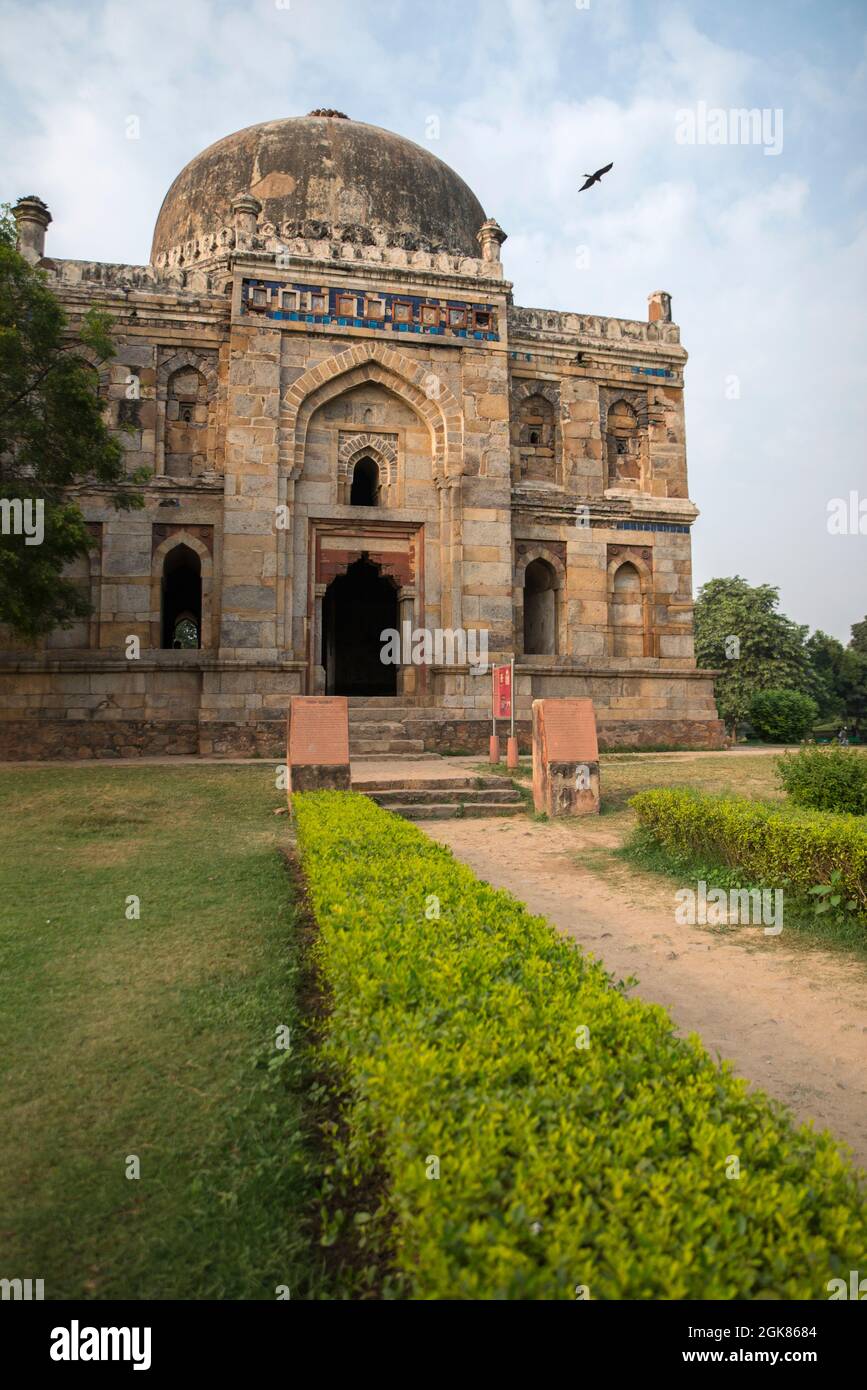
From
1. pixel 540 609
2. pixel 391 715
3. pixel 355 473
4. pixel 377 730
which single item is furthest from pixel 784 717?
pixel 355 473

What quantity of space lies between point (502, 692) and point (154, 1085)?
10770 millimetres

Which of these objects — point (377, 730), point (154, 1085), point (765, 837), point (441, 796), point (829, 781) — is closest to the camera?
point (154, 1085)

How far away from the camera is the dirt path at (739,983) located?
3.30 m

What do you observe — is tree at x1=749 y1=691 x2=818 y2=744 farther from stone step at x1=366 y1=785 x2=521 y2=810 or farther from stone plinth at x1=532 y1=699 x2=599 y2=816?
stone step at x1=366 y1=785 x2=521 y2=810

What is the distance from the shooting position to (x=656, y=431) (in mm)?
18547

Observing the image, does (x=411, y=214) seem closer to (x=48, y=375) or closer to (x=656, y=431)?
(x=656, y=431)

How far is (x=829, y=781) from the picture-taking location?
7.70 metres

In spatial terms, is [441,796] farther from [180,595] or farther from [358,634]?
[180,595]

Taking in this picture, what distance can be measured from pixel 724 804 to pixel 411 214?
1703 cm

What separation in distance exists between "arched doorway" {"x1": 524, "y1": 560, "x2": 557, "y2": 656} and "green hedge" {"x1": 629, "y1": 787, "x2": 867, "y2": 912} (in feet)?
34.7

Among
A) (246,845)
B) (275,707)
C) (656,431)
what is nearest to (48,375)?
(275,707)

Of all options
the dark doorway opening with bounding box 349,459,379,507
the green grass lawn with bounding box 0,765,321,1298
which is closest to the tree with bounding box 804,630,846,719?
the dark doorway opening with bounding box 349,459,379,507

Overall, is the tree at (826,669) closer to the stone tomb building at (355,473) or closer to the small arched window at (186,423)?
the stone tomb building at (355,473)

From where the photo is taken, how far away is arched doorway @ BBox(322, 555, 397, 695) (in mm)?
21391
